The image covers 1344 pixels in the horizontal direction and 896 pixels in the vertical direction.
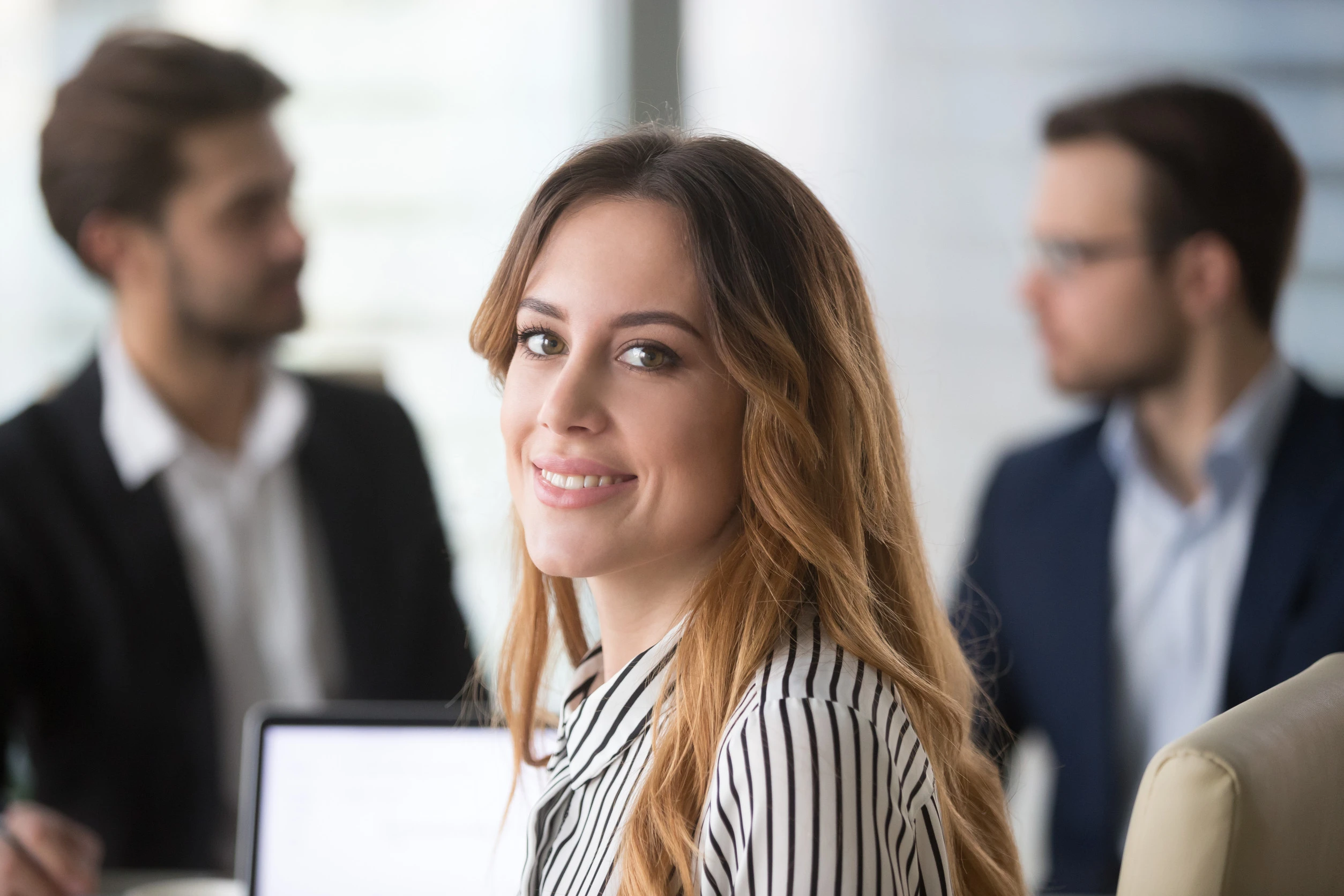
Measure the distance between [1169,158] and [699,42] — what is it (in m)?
1.15

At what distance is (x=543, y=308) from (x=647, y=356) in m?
0.10

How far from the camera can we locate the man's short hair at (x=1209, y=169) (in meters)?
2.55

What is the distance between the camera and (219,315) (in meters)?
2.45

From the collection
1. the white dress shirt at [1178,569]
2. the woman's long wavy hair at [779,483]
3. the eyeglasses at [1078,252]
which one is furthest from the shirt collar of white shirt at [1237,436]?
the woman's long wavy hair at [779,483]

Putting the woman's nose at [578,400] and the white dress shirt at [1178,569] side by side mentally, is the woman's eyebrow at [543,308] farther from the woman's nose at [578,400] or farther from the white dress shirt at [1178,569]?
the white dress shirt at [1178,569]

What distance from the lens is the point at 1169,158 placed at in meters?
2.57

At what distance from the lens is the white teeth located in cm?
104

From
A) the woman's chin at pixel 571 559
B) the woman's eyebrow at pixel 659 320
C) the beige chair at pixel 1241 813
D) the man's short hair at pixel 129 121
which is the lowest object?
the beige chair at pixel 1241 813

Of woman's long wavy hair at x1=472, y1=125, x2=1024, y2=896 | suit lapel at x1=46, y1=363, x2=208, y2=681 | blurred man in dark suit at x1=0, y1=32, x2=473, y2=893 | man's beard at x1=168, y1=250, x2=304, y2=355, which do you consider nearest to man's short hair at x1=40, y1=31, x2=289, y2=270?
blurred man in dark suit at x1=0, y1=32, x2=473, y2=893

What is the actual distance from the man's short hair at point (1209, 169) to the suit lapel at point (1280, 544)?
35 centimetres

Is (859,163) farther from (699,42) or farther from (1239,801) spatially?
(1239,801)

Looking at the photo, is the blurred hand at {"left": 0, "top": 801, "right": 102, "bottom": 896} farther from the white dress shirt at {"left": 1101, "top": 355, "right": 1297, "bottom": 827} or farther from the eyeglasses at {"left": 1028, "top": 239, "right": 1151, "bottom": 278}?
the eyeglasses at {"left": 1028, "top": 239, "right": 1151, "bottom": 278}

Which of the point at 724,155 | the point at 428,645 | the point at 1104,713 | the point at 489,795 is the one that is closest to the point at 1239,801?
the point at 724,155

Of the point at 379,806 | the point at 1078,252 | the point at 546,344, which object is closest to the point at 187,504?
the point at 379,806
